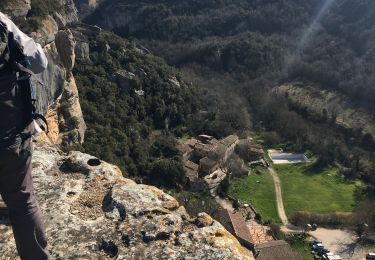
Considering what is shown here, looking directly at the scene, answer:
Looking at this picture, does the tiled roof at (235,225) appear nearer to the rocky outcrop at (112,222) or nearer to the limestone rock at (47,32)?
the limestone rock at (47,32)

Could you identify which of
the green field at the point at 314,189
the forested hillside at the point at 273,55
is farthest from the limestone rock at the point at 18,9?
the forested hillside at the point at 273,55

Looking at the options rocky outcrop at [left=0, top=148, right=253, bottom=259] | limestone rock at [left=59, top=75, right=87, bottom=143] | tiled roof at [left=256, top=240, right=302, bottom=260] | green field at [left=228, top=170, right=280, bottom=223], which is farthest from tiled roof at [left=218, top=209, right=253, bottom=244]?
rocky outcrop at [left=0, top=148, right=253, bottom=259]

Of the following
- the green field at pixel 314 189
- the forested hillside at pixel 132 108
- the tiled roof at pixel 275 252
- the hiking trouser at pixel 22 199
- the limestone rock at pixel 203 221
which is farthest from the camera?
the green field at pixel 314 189

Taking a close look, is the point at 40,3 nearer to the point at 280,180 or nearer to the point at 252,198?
the point at 252,198

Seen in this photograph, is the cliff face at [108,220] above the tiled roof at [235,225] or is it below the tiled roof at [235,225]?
above

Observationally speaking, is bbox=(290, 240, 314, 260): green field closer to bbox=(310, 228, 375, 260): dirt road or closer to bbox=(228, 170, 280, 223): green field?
bbox=(310, 228, 375, 260): dirt road

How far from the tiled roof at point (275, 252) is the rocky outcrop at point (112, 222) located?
74.1ft

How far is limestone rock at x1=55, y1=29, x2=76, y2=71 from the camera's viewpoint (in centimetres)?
2580

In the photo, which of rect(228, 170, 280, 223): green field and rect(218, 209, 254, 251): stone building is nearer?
rect(218, 209, 254, 251): stone building

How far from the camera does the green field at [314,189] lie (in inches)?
1586

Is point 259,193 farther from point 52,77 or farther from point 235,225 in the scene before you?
point 52,77

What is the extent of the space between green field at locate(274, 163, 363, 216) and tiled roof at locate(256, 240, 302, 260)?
31.6ft

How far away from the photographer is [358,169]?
48594mm

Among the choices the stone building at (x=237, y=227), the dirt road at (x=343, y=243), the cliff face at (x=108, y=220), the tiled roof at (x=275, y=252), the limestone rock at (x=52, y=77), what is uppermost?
the cliff face at (x=108, y=220)
